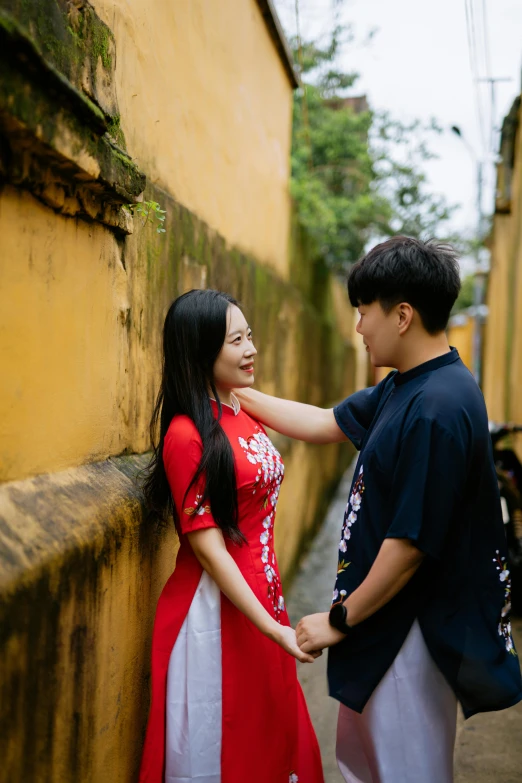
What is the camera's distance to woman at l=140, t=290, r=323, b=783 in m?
1.98

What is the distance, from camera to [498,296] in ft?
36.5

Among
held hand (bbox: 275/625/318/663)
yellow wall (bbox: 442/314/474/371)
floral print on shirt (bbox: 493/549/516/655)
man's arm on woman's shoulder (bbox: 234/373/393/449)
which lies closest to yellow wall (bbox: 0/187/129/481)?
man's arm on woman's shoulder (bbox: 234/373/393/449)

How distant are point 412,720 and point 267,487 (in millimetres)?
780

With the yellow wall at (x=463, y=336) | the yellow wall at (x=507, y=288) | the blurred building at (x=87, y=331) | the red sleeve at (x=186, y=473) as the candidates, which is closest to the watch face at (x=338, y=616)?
the red sleeve at (x=186, y=473)

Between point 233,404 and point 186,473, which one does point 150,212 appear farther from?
point 186,473

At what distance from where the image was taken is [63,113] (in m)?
1.52

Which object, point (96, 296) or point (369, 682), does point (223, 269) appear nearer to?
point (96, 296)

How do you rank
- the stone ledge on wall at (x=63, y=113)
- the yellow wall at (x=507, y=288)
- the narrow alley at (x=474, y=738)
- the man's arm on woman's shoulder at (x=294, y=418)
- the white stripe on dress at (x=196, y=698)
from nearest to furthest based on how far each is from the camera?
the stone ledge on wall at (x=63, y=113), the white stripe on dress at (x=196, y=698), the man's arm on woman's shoulder at (x=294, y=418), the narrow alley at (x=474, y=738), the yellow wall at (x=507, y=288)

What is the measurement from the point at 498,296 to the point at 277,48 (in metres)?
7.11

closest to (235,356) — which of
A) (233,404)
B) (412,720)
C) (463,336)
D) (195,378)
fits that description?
(195,378)

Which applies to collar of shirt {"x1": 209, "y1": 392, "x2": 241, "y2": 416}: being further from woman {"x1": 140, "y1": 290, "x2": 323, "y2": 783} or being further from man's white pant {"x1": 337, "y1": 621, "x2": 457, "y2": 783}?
man's white pant {"x1": 337, "y1": 621, "x2": 457, "y2": 783}

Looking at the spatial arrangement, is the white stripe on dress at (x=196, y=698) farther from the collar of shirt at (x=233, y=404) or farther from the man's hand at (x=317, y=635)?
the collar of shirt at (x=233, y=404)

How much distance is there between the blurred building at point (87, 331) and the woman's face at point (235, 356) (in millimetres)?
318

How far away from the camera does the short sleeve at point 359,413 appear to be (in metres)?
2.39
